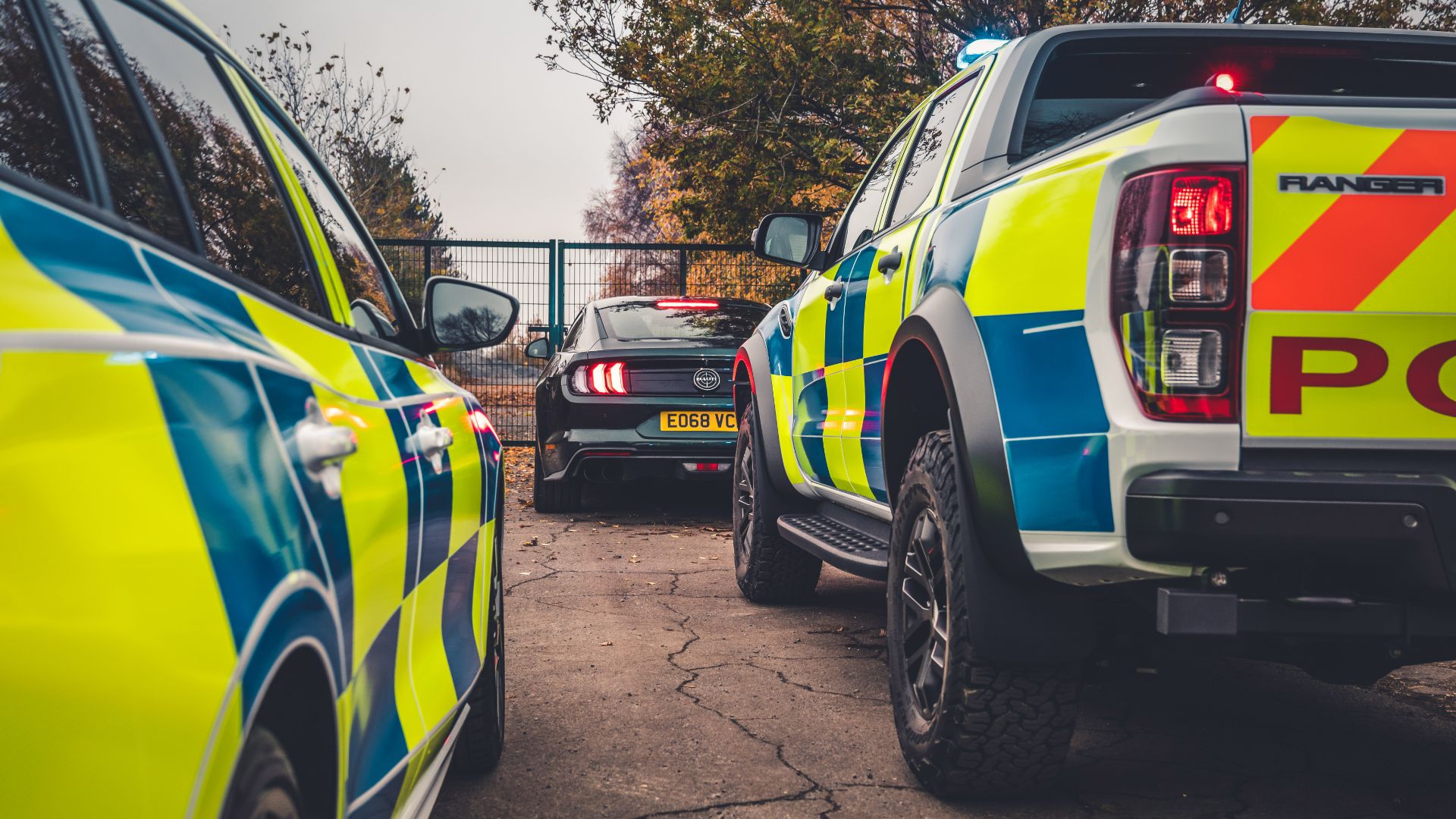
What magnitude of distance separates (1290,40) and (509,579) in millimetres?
3975

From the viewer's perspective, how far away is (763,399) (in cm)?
509

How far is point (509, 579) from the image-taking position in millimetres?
5848

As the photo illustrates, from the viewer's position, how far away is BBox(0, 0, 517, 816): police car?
0.90m

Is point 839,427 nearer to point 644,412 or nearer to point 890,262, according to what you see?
point 890,262

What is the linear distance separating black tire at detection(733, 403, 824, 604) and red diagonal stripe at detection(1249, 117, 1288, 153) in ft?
9.79

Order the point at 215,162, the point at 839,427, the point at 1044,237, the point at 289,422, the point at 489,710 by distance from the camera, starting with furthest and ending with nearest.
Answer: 1. the point at 839,427
2. the point at 489,710
3. the point at 1044,237
4. the point at 215,162
5. the point at 289,422

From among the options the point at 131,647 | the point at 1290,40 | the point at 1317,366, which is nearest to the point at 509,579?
the point at 1290,40

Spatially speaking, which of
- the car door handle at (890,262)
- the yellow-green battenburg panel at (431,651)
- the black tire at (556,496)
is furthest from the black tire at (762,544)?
the black tire at (556,496)

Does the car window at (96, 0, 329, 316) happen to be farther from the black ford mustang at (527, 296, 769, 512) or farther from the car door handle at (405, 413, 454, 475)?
the black ford mustang at (527, 296, 769, 512)

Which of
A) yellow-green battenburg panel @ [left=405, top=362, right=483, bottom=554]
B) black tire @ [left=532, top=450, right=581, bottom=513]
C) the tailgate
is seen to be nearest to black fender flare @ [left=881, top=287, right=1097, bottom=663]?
the tailgate

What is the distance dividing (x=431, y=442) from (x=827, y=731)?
174cm

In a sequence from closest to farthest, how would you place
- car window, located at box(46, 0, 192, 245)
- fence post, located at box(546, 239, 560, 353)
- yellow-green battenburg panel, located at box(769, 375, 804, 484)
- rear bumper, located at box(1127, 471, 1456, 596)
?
car window, located at box(46, 0, 192, 245) → rear bumper, located at box(1127, 471, 1456, 596) → yellow-green battenburg panel, located at box(769, 375, 804, 484) → fence post, located at box(546, 239, 560, 353)

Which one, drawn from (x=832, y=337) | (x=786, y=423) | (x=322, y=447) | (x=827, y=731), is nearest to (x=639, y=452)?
(x=786, y=423)

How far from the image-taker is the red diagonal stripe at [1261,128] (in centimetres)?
213
